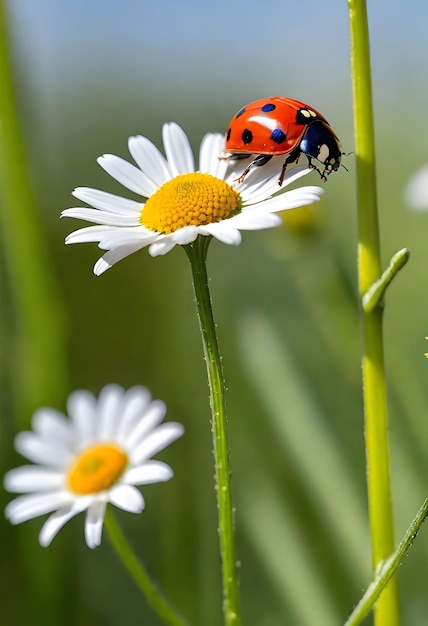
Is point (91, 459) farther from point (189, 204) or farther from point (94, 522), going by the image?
point (189, 204)

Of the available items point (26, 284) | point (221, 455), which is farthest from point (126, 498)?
point (26, 284)

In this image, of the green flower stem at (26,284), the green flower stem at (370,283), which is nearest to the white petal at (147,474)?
the green flower stem at (370,283)

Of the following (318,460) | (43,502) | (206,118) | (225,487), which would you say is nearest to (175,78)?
A: (206,118)

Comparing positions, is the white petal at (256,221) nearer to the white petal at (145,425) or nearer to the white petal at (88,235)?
the white petal at (88,235)

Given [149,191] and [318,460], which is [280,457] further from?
[149,191]

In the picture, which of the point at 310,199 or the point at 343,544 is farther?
the point at 343,544

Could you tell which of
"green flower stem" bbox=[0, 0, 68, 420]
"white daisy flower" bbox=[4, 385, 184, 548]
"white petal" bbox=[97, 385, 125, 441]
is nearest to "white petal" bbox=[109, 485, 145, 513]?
"white daisy flower" bbox=[4, 385, 184, 548]
